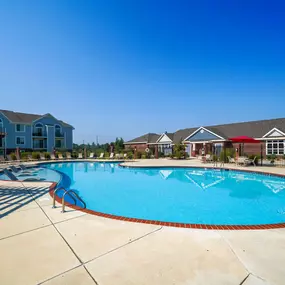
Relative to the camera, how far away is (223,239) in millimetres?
3361

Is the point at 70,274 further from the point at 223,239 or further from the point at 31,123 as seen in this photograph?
the point at 31,123

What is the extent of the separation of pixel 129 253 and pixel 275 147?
2534cm

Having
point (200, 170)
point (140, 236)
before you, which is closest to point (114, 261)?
point (140, 236)

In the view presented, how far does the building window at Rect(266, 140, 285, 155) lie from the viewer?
2232cm

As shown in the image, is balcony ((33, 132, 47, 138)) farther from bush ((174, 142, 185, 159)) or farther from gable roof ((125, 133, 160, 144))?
bush ((174, 142, 185, 159))

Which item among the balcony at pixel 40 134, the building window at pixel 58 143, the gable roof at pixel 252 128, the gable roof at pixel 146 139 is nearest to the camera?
the gable roof at pixel 252 128

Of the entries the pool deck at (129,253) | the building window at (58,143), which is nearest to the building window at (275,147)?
the pool deck at (129,253)

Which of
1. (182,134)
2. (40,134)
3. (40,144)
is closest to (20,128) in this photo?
(40,134)

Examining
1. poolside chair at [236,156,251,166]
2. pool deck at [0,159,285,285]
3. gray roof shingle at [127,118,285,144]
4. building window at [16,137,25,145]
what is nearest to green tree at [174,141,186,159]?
gray roof shingle at [127,118,285,144]

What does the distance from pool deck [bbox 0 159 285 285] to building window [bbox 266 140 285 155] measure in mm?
22783

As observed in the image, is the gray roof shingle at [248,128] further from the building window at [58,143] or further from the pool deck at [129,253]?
the pool deck at [129,253]

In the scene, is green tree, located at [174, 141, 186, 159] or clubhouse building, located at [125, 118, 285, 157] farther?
green tree, located at [174, 141, 186, 159]

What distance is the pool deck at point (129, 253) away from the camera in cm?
237

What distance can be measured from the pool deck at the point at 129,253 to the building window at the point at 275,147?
2278cm
